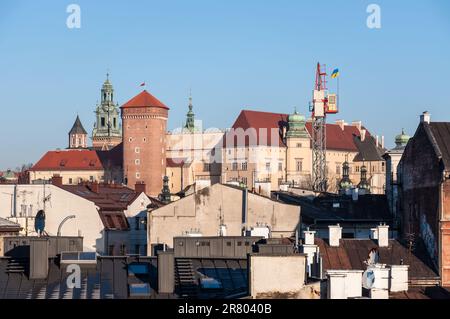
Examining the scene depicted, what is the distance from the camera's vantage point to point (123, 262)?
118ft

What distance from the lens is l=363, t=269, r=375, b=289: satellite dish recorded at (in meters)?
32.9

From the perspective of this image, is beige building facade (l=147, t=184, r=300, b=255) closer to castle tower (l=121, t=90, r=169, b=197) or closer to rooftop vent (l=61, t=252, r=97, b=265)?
rooftop vent (l=61, t=252, r=97, b=265)

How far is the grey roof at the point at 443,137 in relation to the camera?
4699 centimetres

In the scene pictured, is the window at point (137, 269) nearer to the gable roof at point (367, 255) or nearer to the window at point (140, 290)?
the window at point (140, 290)

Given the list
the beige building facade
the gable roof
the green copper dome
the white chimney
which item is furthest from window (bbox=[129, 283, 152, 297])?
the green copper dome

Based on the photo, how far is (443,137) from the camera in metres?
48.2

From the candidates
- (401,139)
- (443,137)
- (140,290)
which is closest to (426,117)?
(443,137)

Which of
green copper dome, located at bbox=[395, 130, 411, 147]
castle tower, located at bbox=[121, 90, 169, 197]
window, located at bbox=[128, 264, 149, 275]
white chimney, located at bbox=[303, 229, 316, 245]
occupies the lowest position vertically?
window, located at bbox=[128, 264, 149, 275]

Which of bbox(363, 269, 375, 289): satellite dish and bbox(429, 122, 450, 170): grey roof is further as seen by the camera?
bbox(429, 122, 450, 170): grey roof

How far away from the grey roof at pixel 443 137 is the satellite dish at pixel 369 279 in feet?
Answer: 42.7

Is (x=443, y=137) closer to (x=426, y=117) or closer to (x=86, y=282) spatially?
(x=426, y=117)

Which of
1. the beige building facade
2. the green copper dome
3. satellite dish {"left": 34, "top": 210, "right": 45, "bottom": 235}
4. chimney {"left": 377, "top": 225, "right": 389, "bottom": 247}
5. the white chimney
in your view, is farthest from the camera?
the green copper dome

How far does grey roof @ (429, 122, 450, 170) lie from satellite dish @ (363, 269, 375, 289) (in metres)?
13.0

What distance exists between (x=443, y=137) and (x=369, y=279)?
15564 millimetres
